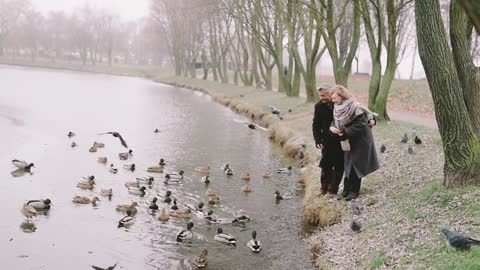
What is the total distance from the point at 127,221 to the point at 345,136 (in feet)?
17.2

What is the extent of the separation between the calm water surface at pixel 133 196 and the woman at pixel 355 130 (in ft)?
6.43

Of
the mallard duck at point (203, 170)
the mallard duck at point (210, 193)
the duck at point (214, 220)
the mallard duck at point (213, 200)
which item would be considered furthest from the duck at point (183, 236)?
the mallard duck at point (203, 170)

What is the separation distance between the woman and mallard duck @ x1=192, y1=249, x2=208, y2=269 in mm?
3282

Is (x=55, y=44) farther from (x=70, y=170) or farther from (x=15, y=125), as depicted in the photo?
(x=70, y=170)

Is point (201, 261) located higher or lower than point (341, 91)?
lower

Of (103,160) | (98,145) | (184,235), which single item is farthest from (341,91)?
(98,145)

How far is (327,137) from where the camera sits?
33.7 feet

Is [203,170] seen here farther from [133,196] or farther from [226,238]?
[226,238]

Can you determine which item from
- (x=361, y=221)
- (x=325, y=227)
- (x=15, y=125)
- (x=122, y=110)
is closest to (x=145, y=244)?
(x=325, y=227)

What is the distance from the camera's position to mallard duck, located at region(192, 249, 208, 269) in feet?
30.0

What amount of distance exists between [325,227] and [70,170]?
9.74 m

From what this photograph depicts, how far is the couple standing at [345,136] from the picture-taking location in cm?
958

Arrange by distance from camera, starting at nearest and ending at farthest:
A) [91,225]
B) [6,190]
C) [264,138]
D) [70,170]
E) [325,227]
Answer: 1. [325,227]
2. [91,225]
3. [6,190]
4. [70,170]
5. [264,138]

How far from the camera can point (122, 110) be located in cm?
3397
